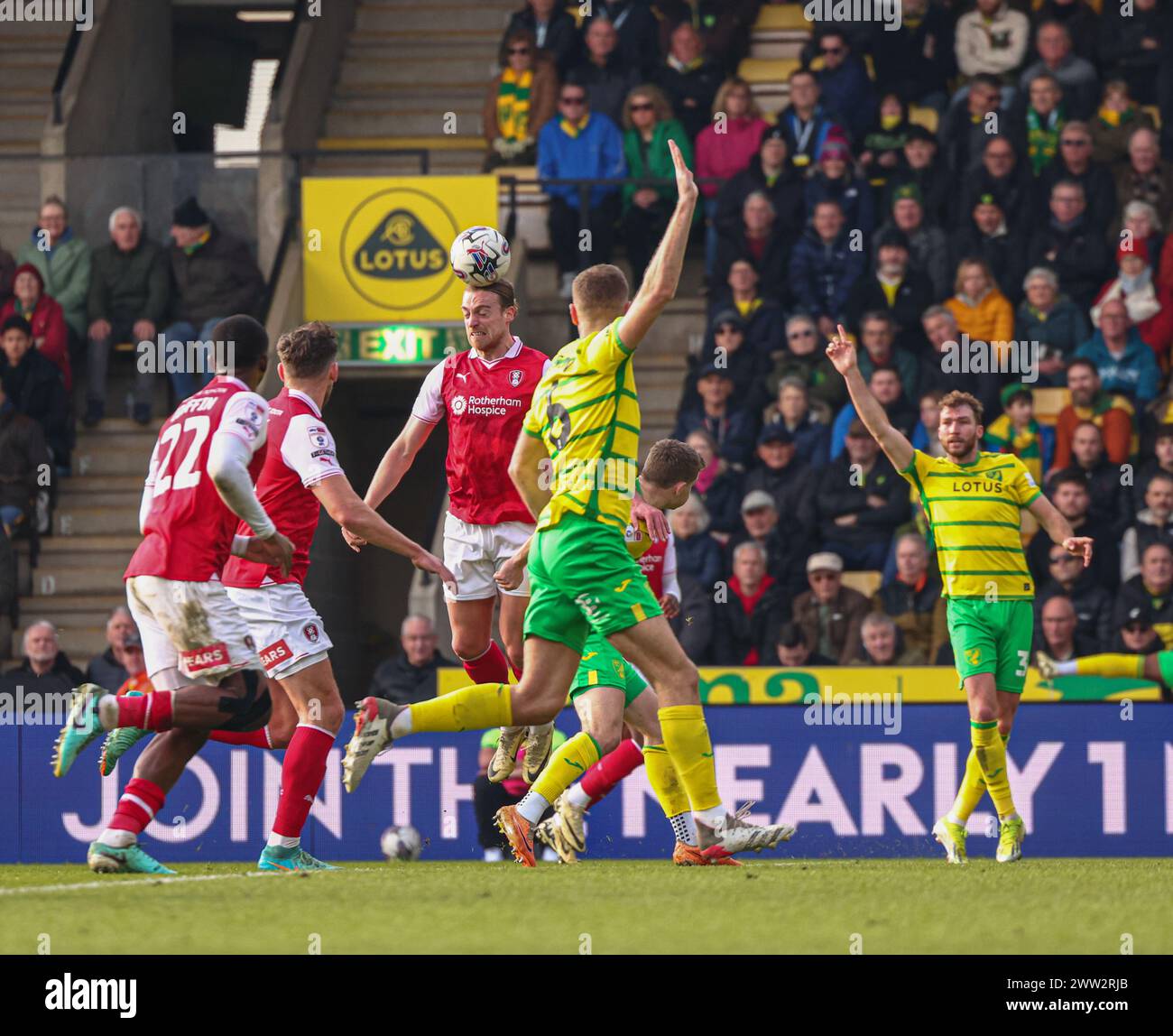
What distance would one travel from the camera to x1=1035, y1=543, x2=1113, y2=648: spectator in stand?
13.6m

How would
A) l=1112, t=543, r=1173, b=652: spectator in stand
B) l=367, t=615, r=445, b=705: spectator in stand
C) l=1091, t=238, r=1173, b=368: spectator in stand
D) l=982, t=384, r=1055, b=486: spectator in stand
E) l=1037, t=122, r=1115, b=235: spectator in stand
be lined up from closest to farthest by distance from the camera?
l=367, t=615, r=445, b=705: spectator in stand, l=1112, t=543, r=1173, b=652: spectator in stand, l=982, t=384, r=1055, b=486: spectator in stand, l=1091, t=238, r=1173, b=368: spectator in stand, l=1037, t=122, r=1115, b=235: spectator in stand

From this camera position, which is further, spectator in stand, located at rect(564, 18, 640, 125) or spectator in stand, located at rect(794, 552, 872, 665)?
spectator in stand, located at rect(564, 18, 640, 125)

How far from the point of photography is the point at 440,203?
16.1m

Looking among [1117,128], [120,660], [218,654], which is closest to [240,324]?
[218,654]

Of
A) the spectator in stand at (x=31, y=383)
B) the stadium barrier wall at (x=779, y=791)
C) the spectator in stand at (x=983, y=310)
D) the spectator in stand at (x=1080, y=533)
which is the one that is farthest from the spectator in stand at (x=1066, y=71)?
the spectator in stand at (x=31, y=383)

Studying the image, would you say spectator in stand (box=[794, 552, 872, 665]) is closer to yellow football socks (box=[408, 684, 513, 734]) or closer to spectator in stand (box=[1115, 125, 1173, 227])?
spectator in stand (box=[1115, 125, 1173, 227])

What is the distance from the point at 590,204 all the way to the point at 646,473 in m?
8.18

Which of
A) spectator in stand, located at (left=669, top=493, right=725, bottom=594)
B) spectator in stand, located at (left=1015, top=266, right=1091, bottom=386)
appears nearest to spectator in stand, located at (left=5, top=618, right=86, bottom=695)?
spectator in stand, located at (left=669, top=493, right=725, bottom=594)

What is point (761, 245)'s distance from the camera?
16.1 metres

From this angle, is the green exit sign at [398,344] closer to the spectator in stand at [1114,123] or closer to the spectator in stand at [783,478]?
the spectator in stand at [783,478]

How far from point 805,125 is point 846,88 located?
536 mm

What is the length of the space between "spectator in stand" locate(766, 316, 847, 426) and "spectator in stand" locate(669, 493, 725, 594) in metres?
1.48

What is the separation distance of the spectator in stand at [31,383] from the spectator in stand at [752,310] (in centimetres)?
506

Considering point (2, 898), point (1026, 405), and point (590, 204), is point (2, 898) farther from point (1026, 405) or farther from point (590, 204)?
point (590, 204)
